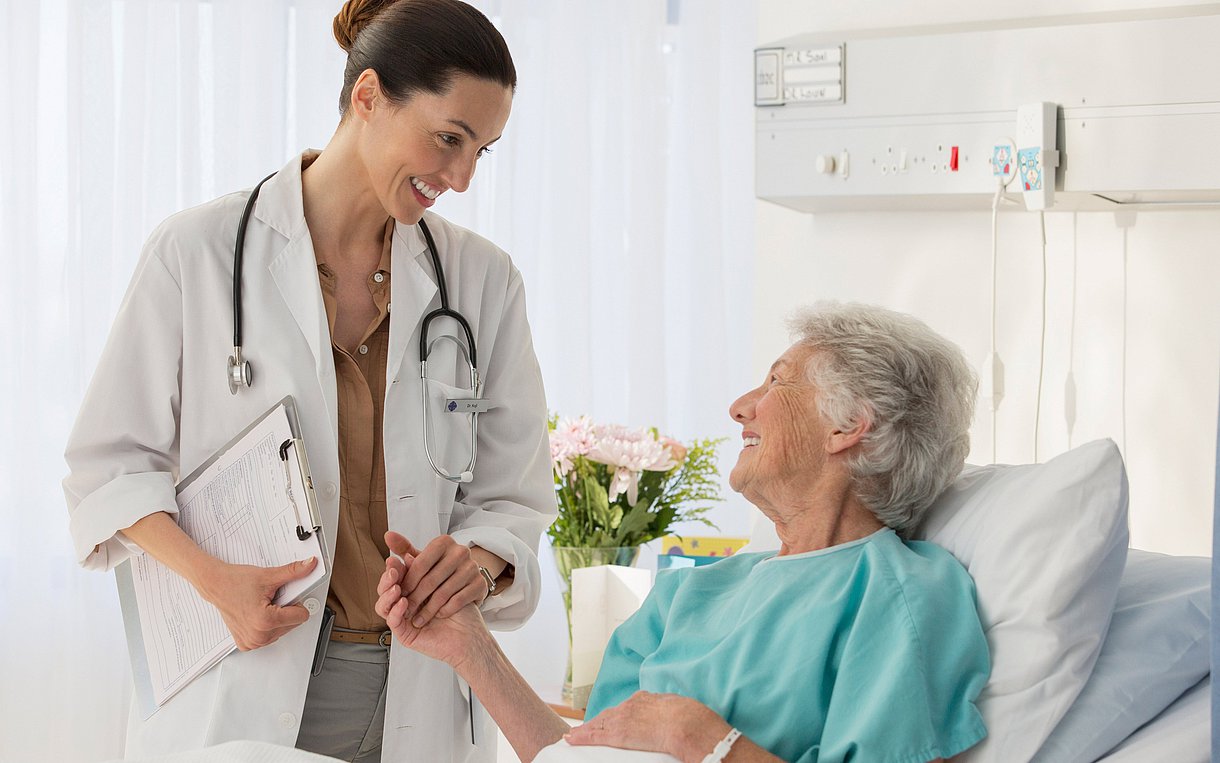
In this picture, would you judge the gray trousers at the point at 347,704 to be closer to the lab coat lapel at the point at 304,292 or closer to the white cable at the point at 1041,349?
the lab coat lapel at the point at 304,292

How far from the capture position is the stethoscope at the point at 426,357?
149 centimetres

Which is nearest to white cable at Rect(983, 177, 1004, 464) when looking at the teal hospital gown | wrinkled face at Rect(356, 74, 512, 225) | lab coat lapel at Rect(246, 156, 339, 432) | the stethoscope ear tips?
the teal hospital gown

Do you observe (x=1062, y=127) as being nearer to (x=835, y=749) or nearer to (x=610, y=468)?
(x=610, y=468)

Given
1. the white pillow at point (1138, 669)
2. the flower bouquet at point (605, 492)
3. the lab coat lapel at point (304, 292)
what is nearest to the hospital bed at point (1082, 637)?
the white pillow at point (1138, 669)

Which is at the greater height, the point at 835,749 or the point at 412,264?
the point at 412,264

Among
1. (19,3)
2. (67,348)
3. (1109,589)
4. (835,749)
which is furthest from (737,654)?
(19,3)

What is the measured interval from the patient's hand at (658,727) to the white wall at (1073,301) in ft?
3.60

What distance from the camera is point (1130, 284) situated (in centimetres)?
210

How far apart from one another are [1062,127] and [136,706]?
1.74 metres

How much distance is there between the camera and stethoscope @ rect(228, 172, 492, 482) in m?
1.49

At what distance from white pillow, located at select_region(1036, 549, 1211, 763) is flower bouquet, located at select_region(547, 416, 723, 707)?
1.07m

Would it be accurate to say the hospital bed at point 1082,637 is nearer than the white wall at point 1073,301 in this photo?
Yes

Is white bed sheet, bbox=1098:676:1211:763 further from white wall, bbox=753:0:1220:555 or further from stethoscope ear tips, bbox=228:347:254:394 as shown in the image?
stethoscope ear tips, bbox=228:347:254:394

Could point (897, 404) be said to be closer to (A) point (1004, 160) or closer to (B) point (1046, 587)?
(B) point (1046, 587)
